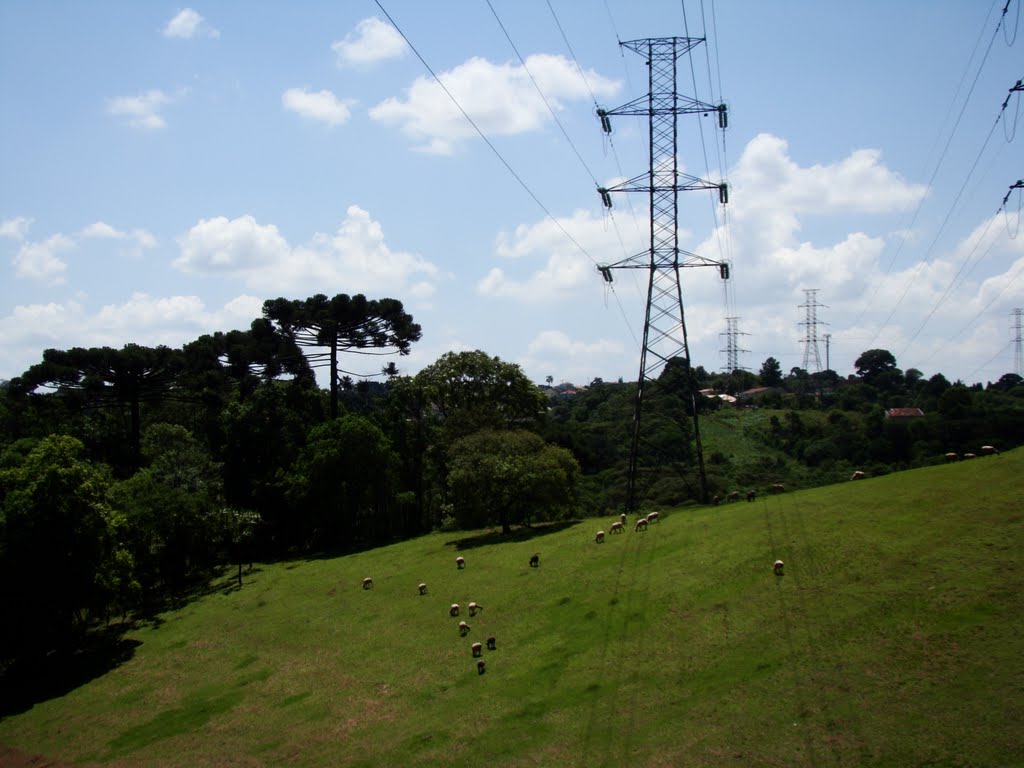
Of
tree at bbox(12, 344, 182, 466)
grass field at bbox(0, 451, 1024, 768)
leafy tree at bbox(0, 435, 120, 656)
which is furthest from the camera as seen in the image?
tree at bbox(12, 344, 182, 466)

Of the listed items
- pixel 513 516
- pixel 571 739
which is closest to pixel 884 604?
pixel 571 739

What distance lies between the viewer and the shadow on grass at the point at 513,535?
51.4 m

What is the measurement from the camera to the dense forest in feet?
140

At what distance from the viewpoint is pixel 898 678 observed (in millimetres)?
23406

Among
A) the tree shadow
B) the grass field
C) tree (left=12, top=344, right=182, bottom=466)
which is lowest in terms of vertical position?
the tree shadow

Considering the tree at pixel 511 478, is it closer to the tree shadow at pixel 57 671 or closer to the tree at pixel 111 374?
the tree shadow at pixel 57 671

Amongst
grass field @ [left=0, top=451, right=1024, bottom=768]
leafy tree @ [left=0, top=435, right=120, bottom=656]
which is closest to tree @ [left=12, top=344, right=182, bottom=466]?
leafy tree @ [left=0, top=435, right=120, bottom=656]

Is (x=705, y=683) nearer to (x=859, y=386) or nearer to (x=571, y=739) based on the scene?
(x=571, y=739)

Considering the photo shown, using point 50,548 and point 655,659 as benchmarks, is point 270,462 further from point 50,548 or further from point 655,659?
point 655,659

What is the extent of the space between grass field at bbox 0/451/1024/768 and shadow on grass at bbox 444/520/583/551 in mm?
5323

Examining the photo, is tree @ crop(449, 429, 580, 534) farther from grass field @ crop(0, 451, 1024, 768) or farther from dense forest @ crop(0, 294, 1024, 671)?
grass field @ crop(0, 451, 1024, 768)

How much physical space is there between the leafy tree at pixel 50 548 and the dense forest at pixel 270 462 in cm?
9

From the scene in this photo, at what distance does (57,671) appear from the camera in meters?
42.9

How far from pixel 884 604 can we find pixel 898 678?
429 centimetres
